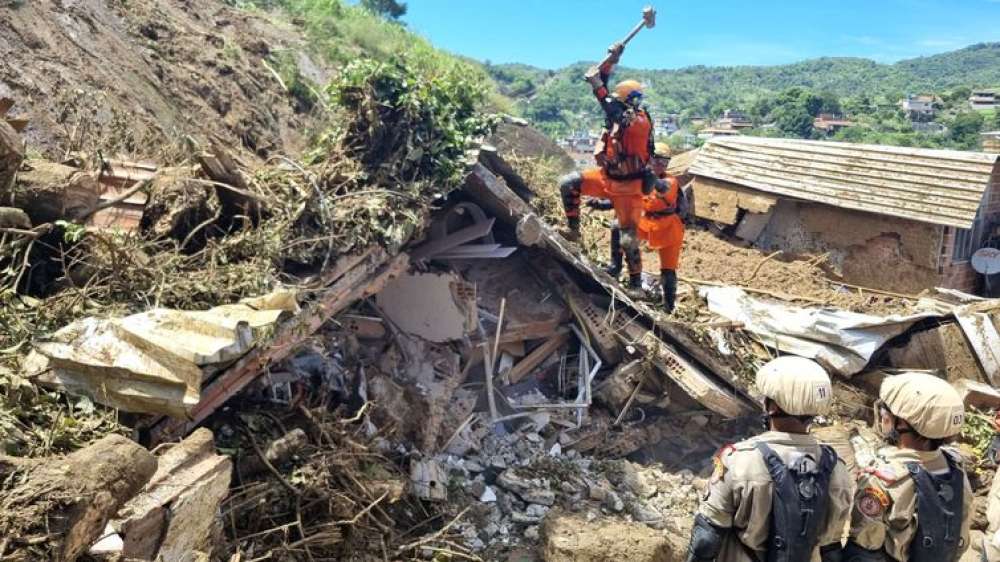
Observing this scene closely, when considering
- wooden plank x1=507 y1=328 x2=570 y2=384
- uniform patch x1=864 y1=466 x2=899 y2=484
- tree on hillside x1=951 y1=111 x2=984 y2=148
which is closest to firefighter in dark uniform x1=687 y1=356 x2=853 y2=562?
uniform patch x1=864 y1=466 x2=899 y2=484

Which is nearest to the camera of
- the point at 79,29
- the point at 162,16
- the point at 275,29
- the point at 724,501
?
the point at 724,501

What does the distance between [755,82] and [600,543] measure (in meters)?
104

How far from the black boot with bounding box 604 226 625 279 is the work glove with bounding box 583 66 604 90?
57.2 inches

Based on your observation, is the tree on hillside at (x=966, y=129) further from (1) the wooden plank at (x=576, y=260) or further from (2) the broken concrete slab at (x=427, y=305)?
(2) the broken concrete slab at (x=427, y=305)

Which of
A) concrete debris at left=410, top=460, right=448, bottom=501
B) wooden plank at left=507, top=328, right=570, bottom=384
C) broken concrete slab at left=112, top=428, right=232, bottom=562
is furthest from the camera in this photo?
wooden plank at left=507, top=328, right=570, bottom=384

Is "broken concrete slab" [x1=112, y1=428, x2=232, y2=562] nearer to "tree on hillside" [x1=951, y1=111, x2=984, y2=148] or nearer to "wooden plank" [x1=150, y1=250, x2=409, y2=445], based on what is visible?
"wooden plank" [x1=150, y1=250, x2=409, y2=445]

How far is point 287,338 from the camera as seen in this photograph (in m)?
4.39

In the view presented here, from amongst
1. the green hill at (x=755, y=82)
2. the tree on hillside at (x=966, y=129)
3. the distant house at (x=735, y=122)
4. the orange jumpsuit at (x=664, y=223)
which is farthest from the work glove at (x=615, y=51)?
the green hill at (x=755, y=82)

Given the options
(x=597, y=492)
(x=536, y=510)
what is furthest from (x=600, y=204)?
(x=536, y=510)

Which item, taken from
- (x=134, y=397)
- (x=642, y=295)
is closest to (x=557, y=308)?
(x=642, y=295)

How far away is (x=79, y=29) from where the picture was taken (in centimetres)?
789

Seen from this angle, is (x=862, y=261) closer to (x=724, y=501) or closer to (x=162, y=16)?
(x=724, y=501)

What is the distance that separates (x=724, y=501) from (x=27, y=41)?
7.40 m

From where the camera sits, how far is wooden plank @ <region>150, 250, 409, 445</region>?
379cm
